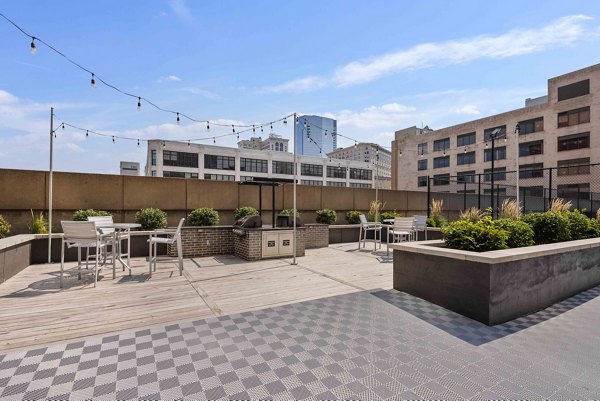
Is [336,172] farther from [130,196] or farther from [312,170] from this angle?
[130,196]

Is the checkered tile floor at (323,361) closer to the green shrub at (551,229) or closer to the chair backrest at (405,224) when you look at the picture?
the green shrub at (551,229)

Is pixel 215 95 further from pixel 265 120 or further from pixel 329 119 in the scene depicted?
pixel 329 119

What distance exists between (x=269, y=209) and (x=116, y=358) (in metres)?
8.20

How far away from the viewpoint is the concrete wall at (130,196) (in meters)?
7.13

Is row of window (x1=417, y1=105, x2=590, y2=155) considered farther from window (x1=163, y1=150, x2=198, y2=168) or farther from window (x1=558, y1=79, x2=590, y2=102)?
window (x1=163, y1=150, x2=198, y2=168)

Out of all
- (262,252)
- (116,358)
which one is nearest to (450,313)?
(116,358)

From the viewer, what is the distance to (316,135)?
10219mm

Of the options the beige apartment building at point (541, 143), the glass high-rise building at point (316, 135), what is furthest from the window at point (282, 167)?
the glass high-rise building at point (316, 135)

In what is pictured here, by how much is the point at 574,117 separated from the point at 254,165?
149ft

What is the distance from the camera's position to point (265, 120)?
340 inches

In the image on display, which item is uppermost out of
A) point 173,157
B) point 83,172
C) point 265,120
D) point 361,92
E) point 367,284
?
point 173,157

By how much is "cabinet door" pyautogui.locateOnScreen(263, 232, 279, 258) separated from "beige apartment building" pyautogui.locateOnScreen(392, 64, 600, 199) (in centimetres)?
2101

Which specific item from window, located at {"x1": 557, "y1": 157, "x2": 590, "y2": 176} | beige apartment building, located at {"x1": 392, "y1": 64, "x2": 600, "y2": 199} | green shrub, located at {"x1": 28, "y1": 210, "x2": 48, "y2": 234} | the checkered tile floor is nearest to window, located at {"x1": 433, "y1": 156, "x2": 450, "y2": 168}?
beige apartment building, located at {"x1": 392, "y1": 64, "x2": 600, "y2": 199}

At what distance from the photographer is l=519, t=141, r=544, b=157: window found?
110 feet
